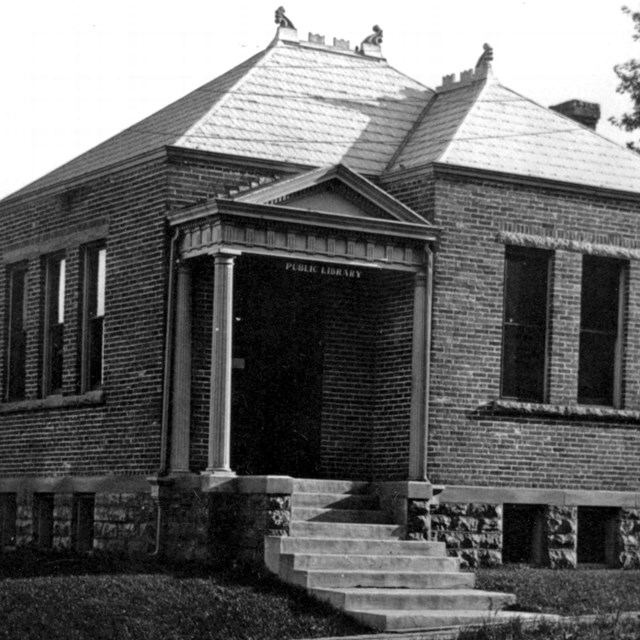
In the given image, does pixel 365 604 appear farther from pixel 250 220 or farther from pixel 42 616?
pixel 250 220

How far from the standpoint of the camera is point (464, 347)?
2192cm

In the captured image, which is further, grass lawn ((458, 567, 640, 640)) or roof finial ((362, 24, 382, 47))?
roof finial ((362, 24, 382, 47))

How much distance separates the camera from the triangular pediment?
2064 centimetres

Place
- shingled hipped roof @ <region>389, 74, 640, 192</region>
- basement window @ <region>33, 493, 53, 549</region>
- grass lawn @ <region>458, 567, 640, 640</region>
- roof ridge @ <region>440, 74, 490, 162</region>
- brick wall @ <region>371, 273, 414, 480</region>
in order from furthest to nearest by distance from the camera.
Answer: basement window @ <region>33, 493, 53, 549</region>
shingled hipped roof @ <region>389, 74, 640, 192</region>
roof ridge @ <region>440, 74, 490, 162</region>
brick wall @ <region>371, 273, 414, 480</region>
grass lawn @ <region>458, 567, 640, 640</region>

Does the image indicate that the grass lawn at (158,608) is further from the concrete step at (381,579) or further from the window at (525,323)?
the window at (525,323)

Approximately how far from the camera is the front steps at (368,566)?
17.4 m

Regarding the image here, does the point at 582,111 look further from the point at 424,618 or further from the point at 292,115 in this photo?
the point at 424,618

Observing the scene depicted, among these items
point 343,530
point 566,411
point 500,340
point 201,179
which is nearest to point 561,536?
point 566,411

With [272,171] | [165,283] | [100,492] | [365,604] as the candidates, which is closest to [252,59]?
[272,171]

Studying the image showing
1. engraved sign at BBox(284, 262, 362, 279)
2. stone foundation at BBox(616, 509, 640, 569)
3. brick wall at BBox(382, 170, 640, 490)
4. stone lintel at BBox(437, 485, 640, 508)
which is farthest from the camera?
stone foundation at BBox(616, 509, 640, 569)

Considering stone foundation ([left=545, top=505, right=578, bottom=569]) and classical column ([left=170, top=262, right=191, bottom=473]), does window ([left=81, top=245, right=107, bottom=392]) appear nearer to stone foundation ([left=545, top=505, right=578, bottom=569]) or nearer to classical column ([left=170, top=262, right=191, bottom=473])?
classical column ([left=170, top=262, right=191, bottom=473])

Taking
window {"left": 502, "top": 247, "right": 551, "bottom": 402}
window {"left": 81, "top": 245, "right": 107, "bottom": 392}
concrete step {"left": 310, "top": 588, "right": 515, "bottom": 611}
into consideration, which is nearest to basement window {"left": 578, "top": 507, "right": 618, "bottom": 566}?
window {"left": 502, "top": 247, "right": 551, "bottom": 402}

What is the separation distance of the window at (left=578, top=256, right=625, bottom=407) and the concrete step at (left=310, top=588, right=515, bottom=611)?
542 cm

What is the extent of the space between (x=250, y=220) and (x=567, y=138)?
6.03 metres
